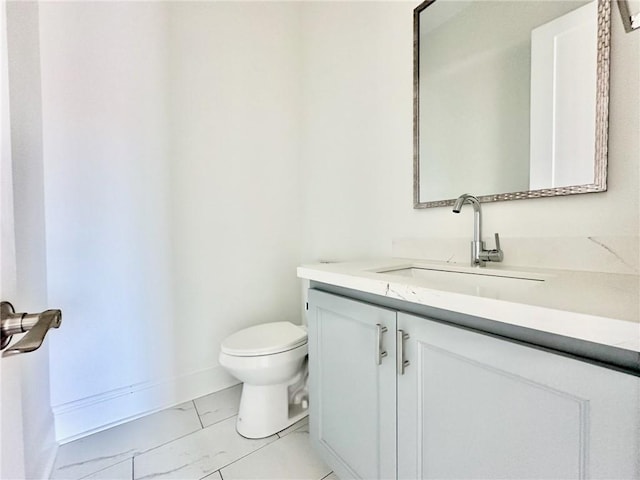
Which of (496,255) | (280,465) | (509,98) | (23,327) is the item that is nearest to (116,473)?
(280,465)

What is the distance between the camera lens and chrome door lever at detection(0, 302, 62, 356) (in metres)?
0.33

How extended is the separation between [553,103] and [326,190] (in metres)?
1.14

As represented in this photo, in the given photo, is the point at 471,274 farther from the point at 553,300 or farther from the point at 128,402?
the point at 128,402

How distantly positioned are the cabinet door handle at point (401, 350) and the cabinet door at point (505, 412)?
1 cm

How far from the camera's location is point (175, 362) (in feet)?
5.08

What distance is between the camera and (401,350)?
0.73 m

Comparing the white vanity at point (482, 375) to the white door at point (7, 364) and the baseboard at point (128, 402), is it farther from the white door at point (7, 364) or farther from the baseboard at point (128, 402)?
the baseboard at point (128, 402)

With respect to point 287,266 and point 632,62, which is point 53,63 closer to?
point 287,266

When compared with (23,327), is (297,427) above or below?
below

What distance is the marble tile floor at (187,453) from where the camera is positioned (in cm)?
109

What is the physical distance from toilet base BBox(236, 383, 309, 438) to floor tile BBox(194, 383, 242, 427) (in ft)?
0.48

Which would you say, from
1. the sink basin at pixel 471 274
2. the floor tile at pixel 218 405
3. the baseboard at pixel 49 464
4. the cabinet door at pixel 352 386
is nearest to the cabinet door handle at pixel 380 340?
the cabinet door at pixel 352 386

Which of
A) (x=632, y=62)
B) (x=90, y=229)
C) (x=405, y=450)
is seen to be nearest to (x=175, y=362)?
(x=90, y=229)

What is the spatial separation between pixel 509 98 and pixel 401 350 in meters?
0.98
